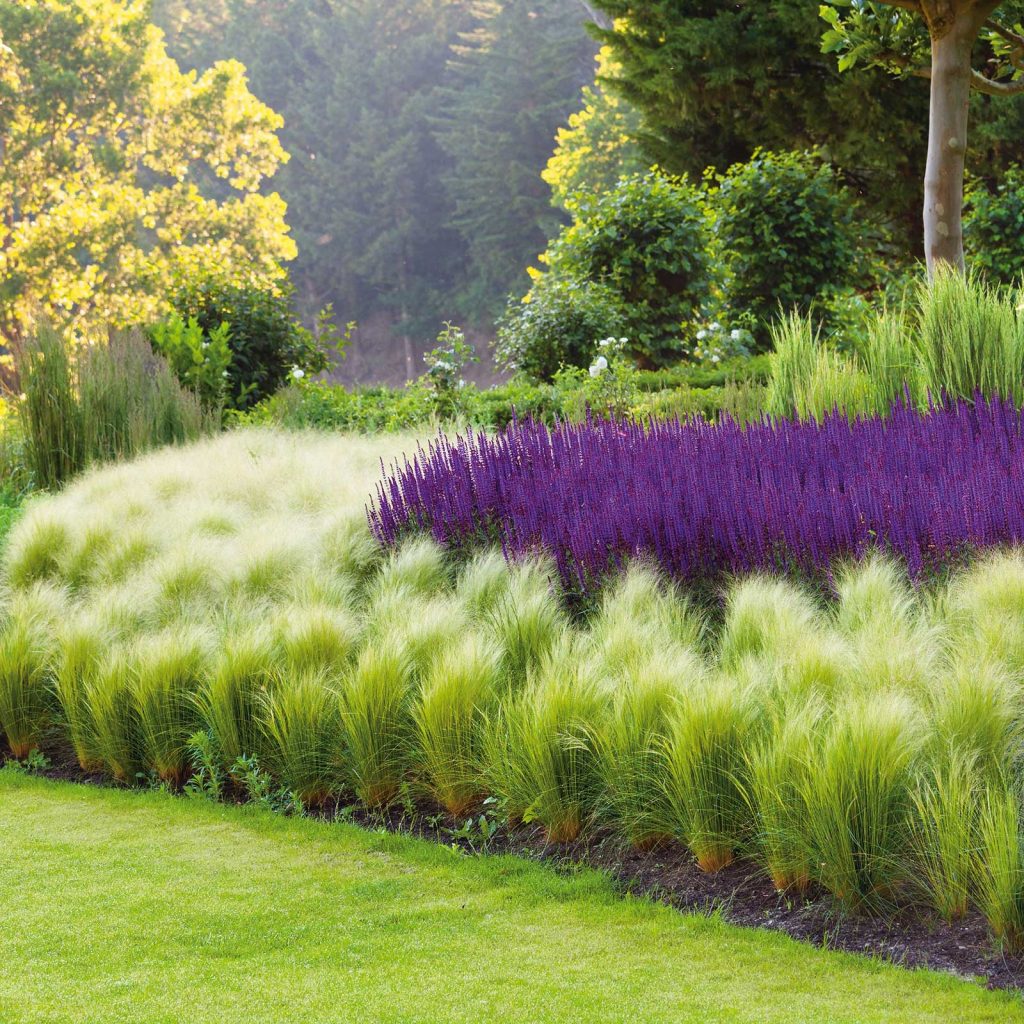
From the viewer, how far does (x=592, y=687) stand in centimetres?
341

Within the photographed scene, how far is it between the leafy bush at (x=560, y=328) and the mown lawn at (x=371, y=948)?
868cm

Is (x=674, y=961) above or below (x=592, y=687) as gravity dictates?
below

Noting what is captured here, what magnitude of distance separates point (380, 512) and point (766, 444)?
69.4 inches

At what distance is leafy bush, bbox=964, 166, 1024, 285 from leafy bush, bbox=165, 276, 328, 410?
7.62 meters

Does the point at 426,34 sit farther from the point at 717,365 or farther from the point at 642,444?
the point at 642,444

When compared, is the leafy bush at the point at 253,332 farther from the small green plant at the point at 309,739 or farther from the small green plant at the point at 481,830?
the small green plant at the point at 481,830

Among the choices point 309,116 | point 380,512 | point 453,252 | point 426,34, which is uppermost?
point 426,34

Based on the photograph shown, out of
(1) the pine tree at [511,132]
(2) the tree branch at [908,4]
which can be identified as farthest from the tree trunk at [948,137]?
(1) the pine tree at [511,132]

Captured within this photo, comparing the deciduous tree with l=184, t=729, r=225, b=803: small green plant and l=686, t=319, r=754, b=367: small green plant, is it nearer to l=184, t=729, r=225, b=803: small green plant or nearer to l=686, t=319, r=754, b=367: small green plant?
l=686, t=319, r=754, b=367: small green plant

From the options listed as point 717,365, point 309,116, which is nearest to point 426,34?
point 309,116

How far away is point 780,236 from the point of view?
13703 mm

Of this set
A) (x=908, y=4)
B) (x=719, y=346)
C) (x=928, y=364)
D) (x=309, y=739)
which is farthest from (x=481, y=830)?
(x=719, y=346)

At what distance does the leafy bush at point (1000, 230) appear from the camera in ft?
46.3

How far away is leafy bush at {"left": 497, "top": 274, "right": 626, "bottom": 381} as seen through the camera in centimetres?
1208
